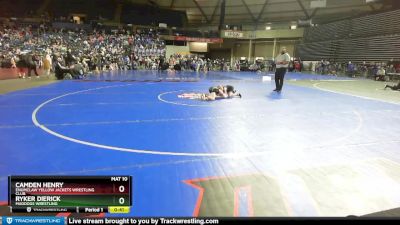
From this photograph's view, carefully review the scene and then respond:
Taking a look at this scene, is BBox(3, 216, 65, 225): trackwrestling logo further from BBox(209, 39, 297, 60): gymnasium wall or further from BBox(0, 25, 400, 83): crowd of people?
BBox(209, 39, 297, 60): gymnasium wall

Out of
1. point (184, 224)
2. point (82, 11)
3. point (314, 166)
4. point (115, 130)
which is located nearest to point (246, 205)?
point (184, 224)

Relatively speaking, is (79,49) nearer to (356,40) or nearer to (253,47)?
(253,47)

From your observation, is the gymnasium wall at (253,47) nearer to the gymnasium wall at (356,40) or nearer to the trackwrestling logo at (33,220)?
the gymnasium wall at (356,40)

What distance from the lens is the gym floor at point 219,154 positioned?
8.52ft

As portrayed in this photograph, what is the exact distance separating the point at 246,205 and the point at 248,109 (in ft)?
15.3
